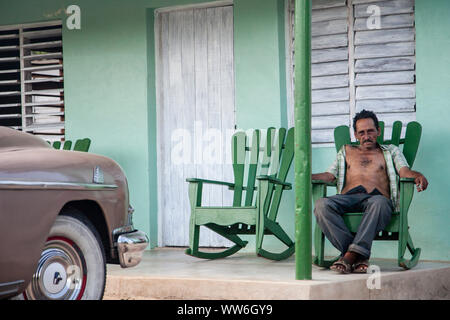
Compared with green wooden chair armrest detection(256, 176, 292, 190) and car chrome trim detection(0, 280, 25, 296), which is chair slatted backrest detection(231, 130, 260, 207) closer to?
green wooden chair armrest detection(256, 176, 292, 190)

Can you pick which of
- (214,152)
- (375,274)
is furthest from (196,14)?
(375,274)

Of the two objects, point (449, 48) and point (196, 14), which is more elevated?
point (196, 14)

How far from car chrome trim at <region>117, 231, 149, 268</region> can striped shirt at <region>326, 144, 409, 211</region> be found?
2.45m

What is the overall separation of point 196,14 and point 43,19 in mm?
1772

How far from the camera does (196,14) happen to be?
773cm

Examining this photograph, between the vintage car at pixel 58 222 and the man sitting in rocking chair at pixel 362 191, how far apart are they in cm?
186

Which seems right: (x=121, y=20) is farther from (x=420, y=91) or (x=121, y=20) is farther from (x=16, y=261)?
(x=16, y=261)

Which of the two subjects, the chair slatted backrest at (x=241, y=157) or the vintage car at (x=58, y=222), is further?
the chair slatted backrest at (x=241, y=157)

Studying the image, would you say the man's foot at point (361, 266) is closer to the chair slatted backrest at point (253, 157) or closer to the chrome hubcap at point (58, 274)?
the chair slatted backrest at point (253, 157)

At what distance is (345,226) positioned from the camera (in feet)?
18.2

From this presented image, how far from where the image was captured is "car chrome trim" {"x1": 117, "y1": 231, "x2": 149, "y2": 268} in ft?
13.0

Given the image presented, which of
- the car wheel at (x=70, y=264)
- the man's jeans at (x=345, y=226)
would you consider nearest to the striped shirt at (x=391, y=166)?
the man's jeans at (x=345, y=226)

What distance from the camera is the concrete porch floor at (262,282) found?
473 cm

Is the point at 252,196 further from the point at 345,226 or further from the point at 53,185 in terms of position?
the point at 53,185
